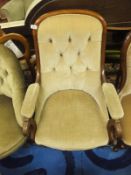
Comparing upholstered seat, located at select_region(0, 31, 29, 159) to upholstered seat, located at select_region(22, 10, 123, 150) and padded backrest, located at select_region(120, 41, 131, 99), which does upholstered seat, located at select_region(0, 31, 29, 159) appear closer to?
upholstered seat, located at select_region(22, 10, 123, 150)

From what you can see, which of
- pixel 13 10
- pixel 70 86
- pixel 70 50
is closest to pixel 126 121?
pixel 70 86

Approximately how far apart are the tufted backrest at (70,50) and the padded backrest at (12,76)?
0.52ft

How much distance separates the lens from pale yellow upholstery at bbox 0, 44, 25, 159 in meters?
1.49

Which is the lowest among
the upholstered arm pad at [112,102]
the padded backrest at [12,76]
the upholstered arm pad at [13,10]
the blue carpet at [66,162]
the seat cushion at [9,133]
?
the blue carpet at [66,162]

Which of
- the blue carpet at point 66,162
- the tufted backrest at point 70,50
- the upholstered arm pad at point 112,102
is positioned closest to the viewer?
the upholstered arm pad at point 112,102

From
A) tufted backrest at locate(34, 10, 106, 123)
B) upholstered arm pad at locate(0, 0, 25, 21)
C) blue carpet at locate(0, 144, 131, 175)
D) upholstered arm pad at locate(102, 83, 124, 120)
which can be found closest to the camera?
upholstered arm pad at locate(102, 83, 124, 120)

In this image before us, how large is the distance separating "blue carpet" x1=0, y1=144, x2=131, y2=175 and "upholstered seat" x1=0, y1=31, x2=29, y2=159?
1.06 feet

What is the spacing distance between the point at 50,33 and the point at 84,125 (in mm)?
592

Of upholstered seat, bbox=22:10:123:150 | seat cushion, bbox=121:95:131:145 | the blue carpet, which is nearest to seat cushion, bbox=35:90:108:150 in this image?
upholstered seat, bbox=22:10:123:150

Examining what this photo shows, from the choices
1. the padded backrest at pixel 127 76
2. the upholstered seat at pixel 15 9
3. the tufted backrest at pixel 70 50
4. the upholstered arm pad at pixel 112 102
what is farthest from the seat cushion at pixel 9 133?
the upholstered seat at pixel 15 9

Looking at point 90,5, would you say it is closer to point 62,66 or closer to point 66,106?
point 62,66

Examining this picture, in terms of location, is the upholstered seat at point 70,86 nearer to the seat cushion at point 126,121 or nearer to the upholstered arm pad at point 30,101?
the upholstered arm pad at point 30,101

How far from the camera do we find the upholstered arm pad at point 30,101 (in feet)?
4.86

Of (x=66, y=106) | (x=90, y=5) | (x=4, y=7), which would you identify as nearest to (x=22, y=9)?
(x=4, y=7)
